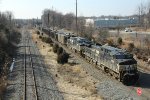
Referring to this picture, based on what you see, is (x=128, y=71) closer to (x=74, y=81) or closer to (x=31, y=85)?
(x=74, y=81)

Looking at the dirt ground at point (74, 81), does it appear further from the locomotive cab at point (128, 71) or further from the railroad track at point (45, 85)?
the locomotive cab at point (128, 71)

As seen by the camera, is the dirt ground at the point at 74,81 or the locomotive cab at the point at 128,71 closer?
the dirt ground at the point at 74,81

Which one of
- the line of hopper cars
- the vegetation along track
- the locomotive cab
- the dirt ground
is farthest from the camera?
the line of hopper cars

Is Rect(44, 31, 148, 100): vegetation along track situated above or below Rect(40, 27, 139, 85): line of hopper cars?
below

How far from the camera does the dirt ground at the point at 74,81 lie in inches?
919

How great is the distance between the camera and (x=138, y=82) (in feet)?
91.9

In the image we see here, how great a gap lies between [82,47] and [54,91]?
20278 millimetres

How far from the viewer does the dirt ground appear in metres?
23.3

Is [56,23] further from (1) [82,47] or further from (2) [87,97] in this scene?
(2) [87,97]

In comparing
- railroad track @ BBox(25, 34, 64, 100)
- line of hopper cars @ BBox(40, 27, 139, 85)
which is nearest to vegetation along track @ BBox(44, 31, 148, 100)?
line of hopper cars @ BBox(40, 27, 139, 85)

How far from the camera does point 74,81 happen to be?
2872 centimetres

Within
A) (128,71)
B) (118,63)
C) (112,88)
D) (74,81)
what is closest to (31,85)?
(74,81)

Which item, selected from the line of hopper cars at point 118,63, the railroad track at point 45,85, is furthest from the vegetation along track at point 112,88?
the railroad track at point 45,85

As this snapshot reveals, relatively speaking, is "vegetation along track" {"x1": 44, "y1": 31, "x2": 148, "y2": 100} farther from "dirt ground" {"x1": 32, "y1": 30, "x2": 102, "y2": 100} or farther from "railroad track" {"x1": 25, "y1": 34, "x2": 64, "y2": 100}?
"railroad track" {"x1": 25, "y1": 34, "x2": 64, "y2": 100}
